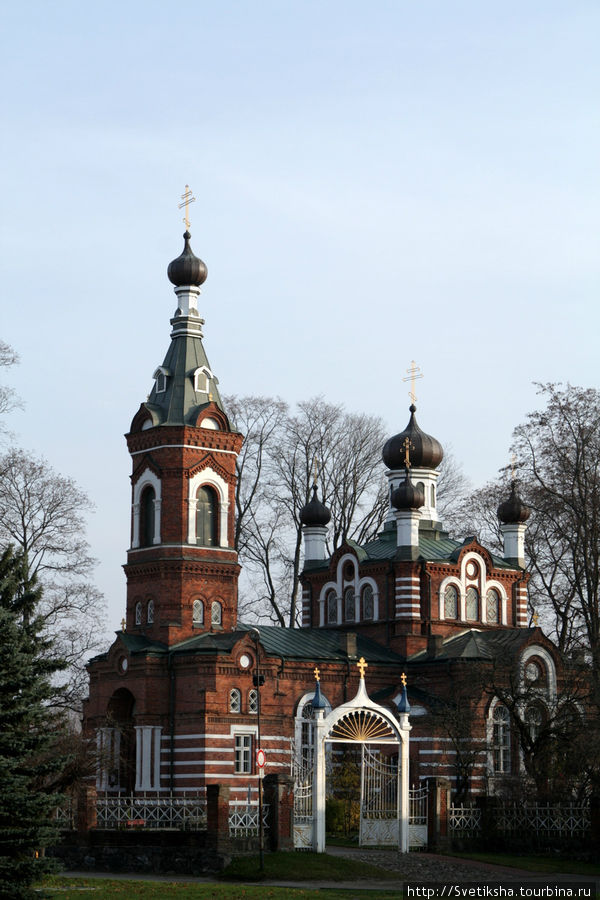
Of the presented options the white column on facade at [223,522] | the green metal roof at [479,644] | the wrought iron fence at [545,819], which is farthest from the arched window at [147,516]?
the wrought iron fence at [545,819]

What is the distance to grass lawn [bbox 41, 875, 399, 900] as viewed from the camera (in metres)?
24.0

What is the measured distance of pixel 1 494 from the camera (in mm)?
39906

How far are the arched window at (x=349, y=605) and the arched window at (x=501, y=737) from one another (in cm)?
697

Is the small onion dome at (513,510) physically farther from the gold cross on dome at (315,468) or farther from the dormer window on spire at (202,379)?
the dormer window on spire at (202,379)

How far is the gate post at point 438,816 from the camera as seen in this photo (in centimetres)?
3359

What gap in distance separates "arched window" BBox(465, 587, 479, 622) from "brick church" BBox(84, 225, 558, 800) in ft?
0.15

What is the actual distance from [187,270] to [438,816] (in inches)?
723

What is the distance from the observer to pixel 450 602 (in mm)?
44938

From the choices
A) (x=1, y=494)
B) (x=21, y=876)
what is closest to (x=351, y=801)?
(x=1, y=494)

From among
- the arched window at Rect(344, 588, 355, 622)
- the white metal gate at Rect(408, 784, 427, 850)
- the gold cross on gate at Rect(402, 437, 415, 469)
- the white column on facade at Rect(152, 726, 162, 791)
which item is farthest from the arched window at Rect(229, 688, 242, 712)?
the gold cross on gate at Rect(402, 437, 415, 469)

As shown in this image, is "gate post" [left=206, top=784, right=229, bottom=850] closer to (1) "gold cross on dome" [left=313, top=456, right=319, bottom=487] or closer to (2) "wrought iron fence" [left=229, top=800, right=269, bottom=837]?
(2) "wrought iron fence" [left=229, top=800, right=269, bottom=837]

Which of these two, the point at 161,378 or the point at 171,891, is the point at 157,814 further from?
the point at 161,378

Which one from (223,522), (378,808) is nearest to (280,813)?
(378,808)

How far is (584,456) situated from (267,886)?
20.0 metres
